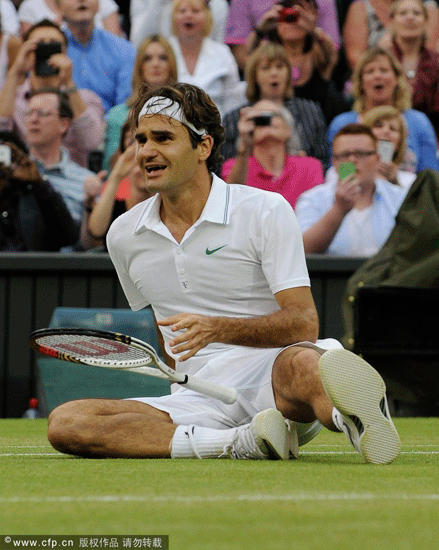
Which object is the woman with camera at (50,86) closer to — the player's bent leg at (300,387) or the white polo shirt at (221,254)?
the white polo shirt at (221,254)

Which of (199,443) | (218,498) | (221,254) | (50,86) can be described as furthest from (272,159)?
(218,498)

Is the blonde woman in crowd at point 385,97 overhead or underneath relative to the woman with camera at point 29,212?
overhead

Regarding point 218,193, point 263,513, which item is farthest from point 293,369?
point 263,513

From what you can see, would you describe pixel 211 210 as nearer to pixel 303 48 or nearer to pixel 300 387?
pixel 300 387

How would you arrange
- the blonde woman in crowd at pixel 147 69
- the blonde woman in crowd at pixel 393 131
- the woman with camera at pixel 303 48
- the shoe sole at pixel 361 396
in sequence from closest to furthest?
the shoe sole at pixel 361 396 → the blonde woman in crowd at pixel 393 131 → the blonde woman in crowd at pixel 147 69 → the woman with camera at pixel 303 48

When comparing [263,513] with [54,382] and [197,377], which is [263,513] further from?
[54,382]

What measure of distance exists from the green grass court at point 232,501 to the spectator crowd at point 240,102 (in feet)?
14.0

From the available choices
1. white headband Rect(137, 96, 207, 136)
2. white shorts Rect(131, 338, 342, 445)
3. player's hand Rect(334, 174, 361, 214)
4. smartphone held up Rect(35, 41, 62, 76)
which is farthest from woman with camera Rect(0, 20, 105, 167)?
white shorts Rect(131, 338, 342, 445)

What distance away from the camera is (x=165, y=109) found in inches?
162

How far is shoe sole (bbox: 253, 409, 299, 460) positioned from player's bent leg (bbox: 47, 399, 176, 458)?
1.25 feet

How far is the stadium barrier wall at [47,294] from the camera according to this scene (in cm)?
768

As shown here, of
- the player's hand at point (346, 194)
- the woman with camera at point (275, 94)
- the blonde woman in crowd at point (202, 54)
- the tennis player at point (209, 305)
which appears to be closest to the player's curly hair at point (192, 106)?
the tennis player at point (209, 305)

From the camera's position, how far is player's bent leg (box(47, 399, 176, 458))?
12.7ft

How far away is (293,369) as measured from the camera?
12.3ft
